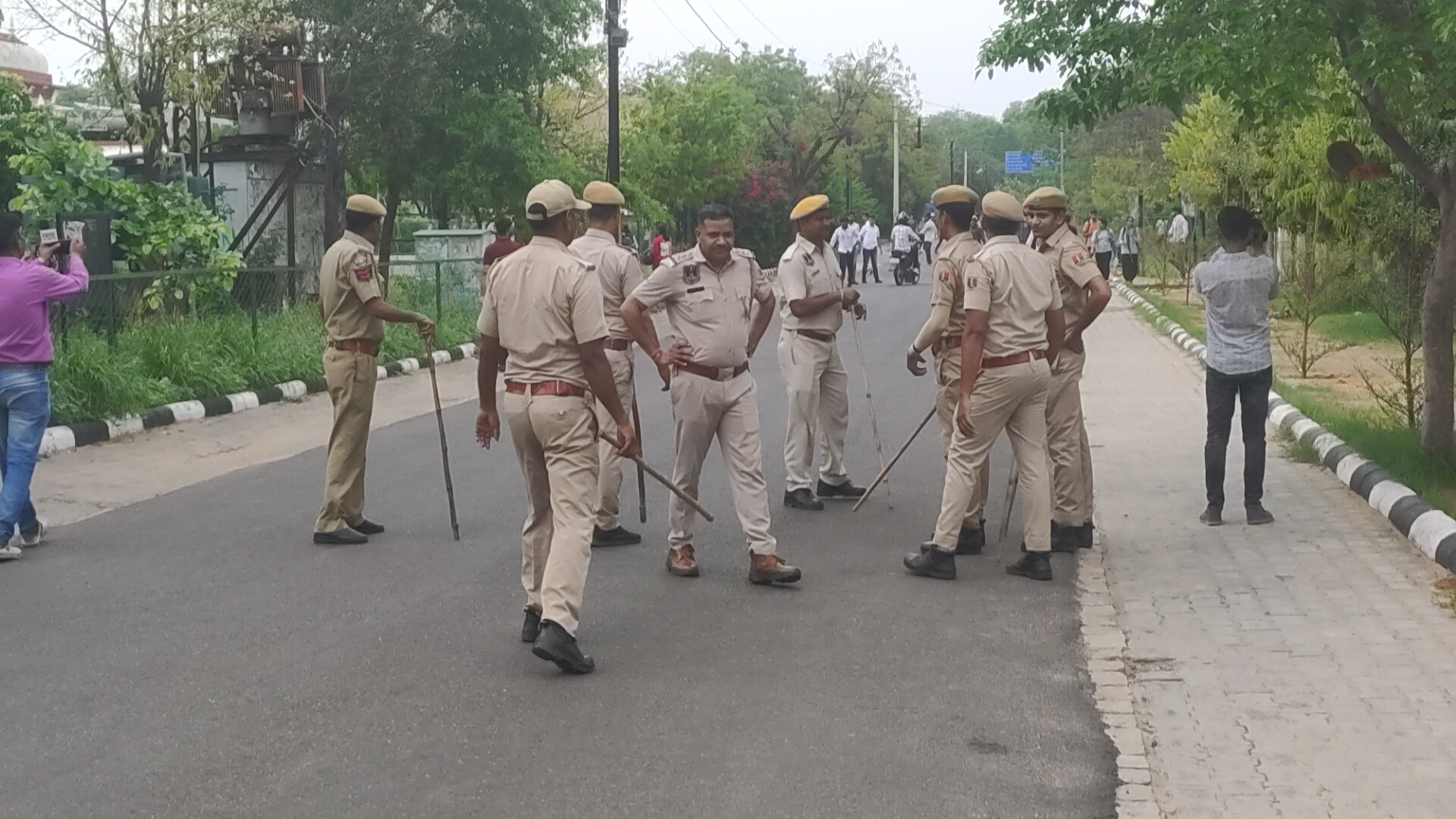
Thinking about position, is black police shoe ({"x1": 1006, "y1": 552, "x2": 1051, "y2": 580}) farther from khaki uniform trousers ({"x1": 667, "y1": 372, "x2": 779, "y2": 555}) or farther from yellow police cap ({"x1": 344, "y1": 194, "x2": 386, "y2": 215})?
yellow police cap ({"x1": 344, "y1": 194, "x2": 386, "y2": 215})

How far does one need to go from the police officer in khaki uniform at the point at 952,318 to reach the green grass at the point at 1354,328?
12.0 meters

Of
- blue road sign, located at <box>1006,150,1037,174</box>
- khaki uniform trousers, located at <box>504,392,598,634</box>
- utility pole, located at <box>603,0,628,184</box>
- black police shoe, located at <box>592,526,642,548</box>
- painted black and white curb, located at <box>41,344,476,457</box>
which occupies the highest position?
blue road sign, located at <box>1006,150,1037,174</box>

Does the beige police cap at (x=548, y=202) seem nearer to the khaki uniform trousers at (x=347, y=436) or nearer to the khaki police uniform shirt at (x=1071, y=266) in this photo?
the khaki uniform trousers at (x=347, y=436)

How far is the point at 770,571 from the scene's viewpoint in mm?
7812

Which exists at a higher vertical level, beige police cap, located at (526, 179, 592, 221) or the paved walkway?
beige police cap, located at (526, 179, 592, 221)

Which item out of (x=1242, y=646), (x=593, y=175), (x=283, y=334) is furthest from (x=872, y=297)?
(x=1242, y=646)

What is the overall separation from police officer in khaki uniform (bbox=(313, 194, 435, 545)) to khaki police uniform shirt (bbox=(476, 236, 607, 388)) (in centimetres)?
263

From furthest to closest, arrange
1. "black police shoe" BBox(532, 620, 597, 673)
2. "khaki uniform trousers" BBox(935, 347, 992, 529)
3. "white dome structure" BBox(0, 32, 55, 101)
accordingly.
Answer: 1. "white dome structure" BBox(0, 32, 55, 101)
2. "khaki uniform trousers" BBox(935, 347, 992, 529)
3. "black police shoe" BBox(532, 620, 597, 673)

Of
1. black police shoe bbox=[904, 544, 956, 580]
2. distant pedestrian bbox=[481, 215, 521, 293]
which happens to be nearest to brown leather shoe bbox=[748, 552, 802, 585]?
black police shoe bbox=[904, 544, 956, 580]

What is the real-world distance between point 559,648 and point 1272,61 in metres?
5.48

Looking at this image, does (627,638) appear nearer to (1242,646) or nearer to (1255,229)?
(1242,646)

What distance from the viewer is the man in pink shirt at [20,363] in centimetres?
854

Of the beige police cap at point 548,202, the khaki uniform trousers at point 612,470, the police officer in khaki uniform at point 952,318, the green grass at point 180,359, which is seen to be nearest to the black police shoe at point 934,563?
the police officer in khaki uniform at point 952,318

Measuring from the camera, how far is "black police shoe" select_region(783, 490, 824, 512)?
32.8 feet
